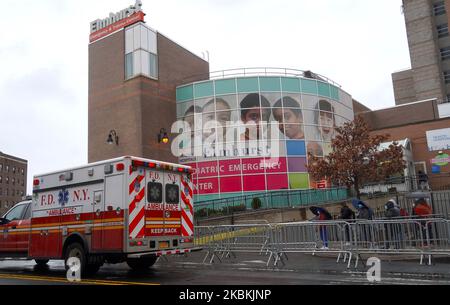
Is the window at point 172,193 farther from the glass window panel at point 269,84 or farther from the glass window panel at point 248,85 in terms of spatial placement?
the glass window panel at point 269,84

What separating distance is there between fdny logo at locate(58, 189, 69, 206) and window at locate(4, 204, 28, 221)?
A: 81.4 inches

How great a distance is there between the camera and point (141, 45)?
30.1 m

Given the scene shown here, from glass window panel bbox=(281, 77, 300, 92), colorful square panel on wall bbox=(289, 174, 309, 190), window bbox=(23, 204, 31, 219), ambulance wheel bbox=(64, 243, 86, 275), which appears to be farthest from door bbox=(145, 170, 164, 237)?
glass window panel bbox=(281, 77, 300, 92)

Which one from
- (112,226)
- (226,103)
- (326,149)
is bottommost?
(112,226)

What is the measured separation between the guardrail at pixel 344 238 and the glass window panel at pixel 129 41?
817 inches

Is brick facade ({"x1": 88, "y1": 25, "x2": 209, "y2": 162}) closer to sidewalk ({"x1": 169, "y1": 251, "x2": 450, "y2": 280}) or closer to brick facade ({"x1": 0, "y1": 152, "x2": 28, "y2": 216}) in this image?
sidewalk ({"x1": 169, "y1": 251, "x2": 450, "y2": 280})

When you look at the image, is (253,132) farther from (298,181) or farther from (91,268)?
(91,268)

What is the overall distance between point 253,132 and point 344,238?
57.0ft

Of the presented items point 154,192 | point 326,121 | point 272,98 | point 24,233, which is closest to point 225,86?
point 272,98

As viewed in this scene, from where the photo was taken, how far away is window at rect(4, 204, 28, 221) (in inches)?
512
